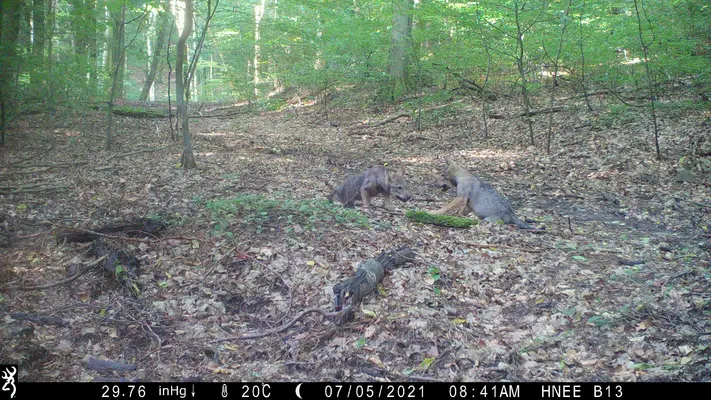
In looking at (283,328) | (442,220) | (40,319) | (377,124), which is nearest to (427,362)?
(283,328)

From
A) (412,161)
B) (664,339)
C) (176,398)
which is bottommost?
(176,398)

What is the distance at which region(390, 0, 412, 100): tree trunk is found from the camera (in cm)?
1762

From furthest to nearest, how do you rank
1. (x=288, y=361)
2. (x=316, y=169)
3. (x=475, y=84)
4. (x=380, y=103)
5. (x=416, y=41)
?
(x=380, y=103)
(x=475, y=84)
(x=416, y=41)
(x=316, y=169)
(x=288, y=361)

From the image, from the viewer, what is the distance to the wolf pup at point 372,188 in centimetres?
934

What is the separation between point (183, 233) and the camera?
23.5 feet

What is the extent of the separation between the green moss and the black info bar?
423 centimetres

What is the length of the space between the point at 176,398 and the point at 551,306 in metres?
4.24

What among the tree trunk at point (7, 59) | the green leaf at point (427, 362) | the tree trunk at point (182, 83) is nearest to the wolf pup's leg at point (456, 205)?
the green leaf at point (427, 362)

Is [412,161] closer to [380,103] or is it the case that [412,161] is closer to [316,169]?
[316,169]

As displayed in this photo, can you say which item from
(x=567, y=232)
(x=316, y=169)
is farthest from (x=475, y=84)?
(x=567, y=232)

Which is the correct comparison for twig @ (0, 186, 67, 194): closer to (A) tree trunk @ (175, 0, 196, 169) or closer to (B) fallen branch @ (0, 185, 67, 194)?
(B) fallen branch @ (0, 185, 67, 194)

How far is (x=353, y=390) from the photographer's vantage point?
4312 mm

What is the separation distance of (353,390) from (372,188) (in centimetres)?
545

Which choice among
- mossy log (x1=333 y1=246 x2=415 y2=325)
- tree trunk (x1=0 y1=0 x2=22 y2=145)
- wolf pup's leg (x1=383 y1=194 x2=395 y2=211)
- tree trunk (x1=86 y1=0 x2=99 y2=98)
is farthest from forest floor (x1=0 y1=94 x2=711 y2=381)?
tree trunk (x1=86 y1=0 x2=99 y2=98)
